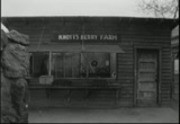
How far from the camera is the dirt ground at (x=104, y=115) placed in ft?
34.2

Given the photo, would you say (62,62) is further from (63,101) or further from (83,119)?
(83,119)

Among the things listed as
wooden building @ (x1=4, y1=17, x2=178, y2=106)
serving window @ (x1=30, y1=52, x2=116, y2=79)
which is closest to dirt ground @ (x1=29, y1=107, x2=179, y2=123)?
wooden building @ (x1=4, y1=17, x2=178, y2=106)

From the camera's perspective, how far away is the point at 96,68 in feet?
45.2

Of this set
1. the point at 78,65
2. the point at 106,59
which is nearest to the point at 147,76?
the point at 106,59

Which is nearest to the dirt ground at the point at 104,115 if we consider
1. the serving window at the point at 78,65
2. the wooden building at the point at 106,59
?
the wooden building at the point at 106,59

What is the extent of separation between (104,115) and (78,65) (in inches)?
121

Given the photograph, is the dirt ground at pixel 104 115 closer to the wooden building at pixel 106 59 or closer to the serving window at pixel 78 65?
the wooden building at pixel 106 59

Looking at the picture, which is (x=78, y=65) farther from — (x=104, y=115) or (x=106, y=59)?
(x=104, y=115)

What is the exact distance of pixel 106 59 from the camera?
13.8 m

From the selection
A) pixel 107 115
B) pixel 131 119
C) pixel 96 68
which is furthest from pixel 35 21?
pixel 131 119

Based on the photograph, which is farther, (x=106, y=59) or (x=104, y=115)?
(x=106, y=59)

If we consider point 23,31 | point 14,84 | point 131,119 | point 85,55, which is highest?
point 23,31

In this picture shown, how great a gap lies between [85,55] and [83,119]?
390 centimetres

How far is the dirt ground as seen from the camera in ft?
34.2
